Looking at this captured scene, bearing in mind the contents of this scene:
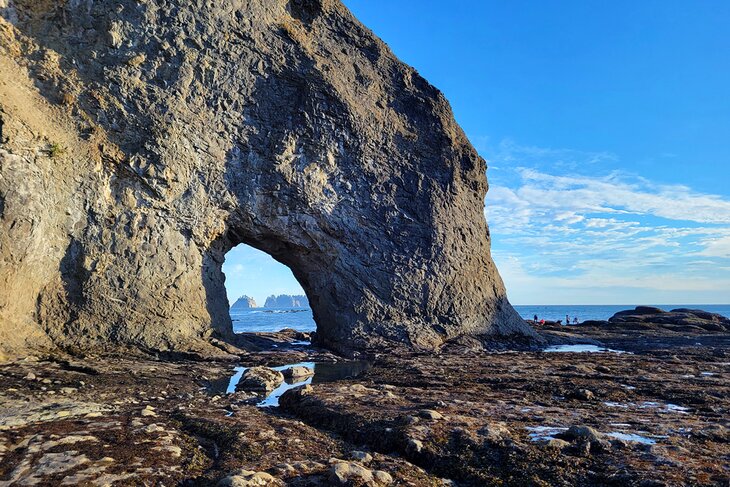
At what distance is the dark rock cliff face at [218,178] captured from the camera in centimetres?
1510

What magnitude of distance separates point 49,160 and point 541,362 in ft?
56.2

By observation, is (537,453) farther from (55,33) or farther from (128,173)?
(55,33)

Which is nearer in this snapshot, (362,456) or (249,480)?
(249,480)

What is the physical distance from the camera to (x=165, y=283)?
55.1ft

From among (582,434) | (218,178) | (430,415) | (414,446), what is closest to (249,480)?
(414,446)

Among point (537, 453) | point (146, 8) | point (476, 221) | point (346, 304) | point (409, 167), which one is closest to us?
point (537, 453)

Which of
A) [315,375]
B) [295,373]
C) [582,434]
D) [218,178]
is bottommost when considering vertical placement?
[315,375]

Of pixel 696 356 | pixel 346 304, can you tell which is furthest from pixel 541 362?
pixel 346 304

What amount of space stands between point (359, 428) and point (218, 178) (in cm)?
1406

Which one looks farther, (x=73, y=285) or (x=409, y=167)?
(x=409, y=167)

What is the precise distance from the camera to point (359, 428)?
7.17 meters

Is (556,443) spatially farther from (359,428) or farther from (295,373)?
(295,373)

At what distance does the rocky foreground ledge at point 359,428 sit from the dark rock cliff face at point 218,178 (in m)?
3.44

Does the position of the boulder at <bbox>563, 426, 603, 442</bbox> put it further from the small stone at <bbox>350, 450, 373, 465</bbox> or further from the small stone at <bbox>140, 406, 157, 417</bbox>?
the small stone at <bbox>140, 406, 157, 417</bbox>
